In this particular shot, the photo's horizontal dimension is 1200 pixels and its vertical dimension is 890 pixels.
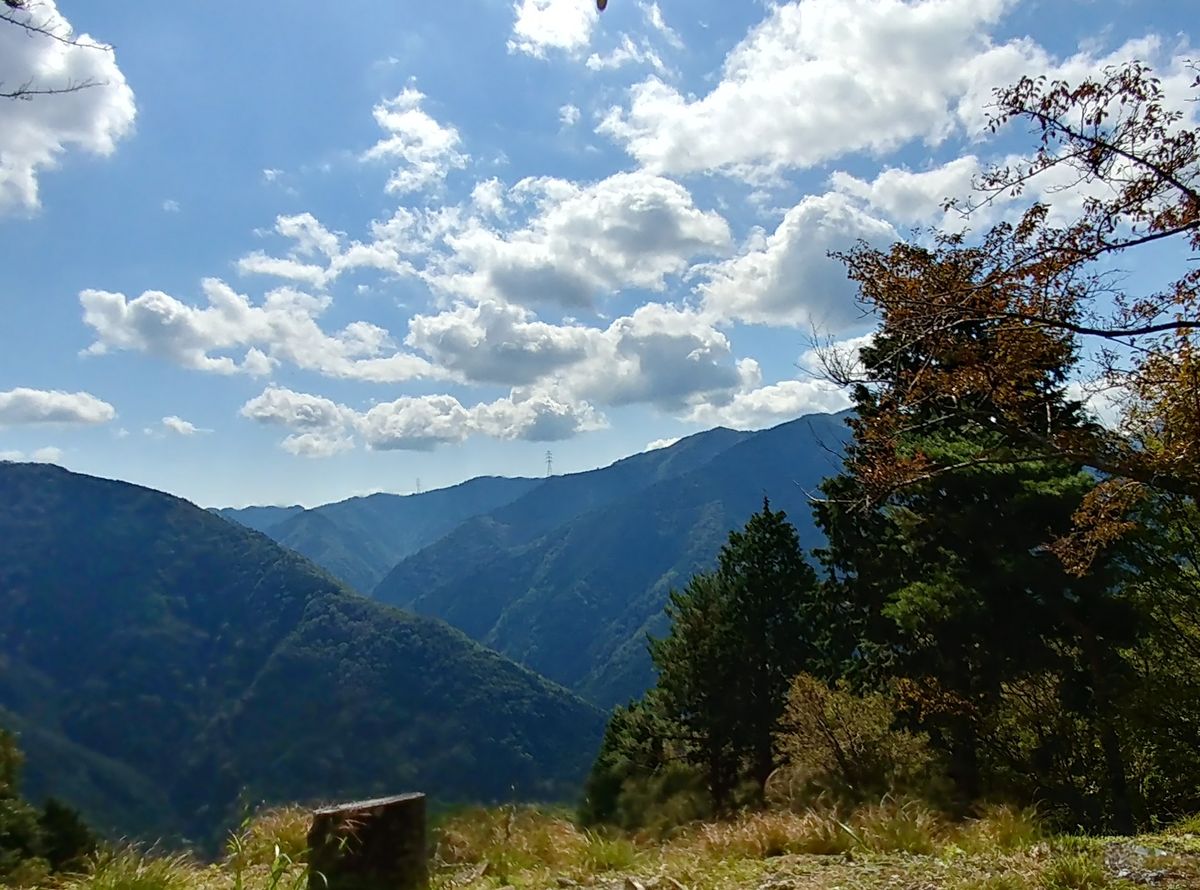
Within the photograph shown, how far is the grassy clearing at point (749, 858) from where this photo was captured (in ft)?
14.4

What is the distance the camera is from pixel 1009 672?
51.0ft

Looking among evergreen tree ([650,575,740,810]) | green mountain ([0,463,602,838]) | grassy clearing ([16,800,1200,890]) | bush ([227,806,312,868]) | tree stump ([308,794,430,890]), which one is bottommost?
green mountain ([0,463,602,838])

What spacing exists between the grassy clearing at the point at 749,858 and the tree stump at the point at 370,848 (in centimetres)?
21

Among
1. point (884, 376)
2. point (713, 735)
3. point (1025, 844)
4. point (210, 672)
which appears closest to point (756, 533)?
point (713, 735)

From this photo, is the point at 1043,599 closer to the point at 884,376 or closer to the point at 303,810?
the point at 884,376

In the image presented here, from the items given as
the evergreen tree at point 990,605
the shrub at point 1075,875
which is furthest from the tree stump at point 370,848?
the evergreen tree at point 990,605

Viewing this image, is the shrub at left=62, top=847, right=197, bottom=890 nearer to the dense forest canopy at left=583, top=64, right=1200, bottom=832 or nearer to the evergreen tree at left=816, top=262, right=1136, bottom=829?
the dense forest canopy at left=583, top=64, right=1200, bottom=832

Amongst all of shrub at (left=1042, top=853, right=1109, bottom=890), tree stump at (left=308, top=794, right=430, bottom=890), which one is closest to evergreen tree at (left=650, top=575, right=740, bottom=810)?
shrub at (left=1042, top=853, right=1109, bottom=890)

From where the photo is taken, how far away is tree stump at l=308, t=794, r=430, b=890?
14.3ft

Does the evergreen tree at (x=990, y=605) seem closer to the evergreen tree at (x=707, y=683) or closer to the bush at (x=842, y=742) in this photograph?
the bush at (x=842, y=742)

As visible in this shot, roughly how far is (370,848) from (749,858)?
2.35 metres

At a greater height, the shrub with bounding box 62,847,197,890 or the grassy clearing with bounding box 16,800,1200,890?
the shrub with bounding box 62,847,197,890

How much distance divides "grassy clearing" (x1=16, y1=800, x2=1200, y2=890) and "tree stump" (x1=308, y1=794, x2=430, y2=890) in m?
0.21

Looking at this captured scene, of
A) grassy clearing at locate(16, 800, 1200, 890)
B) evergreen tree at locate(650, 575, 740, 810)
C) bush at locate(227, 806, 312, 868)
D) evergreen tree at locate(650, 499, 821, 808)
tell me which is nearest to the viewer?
grassy clearing at locate(16, 800, 1200, 890)
